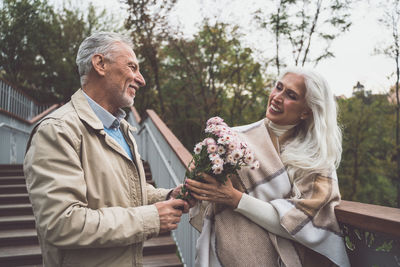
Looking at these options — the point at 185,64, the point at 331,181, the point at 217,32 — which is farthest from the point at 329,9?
the point at 331,181

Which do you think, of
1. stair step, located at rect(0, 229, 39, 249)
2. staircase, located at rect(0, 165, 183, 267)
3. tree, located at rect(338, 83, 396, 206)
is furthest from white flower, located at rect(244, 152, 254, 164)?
tree, located at rect(338, 83, 396, 206)

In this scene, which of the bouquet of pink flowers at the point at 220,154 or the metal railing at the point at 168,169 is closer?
the bouquet of pink flowers at the point at 220,154

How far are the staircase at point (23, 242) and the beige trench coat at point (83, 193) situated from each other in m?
2.15

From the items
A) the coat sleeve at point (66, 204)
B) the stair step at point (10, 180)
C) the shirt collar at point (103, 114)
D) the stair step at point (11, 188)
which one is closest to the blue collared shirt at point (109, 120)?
the shirt collar at point (103, 114)

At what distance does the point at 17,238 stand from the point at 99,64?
319 cm

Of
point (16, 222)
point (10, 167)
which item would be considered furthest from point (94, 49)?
point (10, 167)

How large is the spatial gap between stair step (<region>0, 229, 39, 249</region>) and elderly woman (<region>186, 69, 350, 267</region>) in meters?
2.99

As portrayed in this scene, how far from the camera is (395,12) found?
10.4 meters

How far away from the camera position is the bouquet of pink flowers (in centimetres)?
135

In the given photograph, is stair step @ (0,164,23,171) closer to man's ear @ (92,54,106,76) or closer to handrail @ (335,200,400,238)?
man's ear @ (92,54,106,76)

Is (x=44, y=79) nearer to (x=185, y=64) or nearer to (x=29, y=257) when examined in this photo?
(x=185, y=64)

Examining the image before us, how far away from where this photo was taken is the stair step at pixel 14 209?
4.15m

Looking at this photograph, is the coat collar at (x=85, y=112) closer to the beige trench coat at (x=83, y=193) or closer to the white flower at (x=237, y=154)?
the beige trench coat at (x=83, y=193)

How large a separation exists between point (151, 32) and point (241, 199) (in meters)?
9.77
